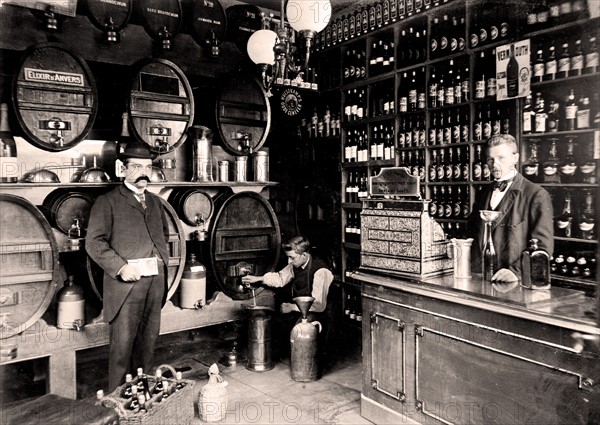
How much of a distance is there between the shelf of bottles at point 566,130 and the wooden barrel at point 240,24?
8.61 ft

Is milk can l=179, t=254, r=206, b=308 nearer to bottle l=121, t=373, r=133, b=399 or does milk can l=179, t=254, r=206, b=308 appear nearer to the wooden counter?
bottle l=121, t=373, r=133, b=399

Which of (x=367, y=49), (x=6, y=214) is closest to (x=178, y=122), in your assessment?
(x=6, y=214)

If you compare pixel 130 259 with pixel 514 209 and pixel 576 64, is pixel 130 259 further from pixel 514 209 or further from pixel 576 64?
pixel 576 64

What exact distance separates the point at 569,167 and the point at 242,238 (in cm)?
286

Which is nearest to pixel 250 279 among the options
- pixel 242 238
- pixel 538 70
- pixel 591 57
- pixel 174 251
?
pixel 242 238

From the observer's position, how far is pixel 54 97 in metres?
3.81

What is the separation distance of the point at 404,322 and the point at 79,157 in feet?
9.96

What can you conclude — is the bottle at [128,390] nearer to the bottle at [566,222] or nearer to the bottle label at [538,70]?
A: the bottle at [566,222]

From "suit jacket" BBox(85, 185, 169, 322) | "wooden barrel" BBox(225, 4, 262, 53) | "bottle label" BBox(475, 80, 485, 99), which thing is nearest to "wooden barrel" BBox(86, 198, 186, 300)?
"suit jacket" BBox(85, 185, 169, 322)

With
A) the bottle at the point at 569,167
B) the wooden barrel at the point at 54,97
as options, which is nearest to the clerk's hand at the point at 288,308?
the wooden barrel at the point at 54,97

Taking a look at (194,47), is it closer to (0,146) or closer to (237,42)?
(237,42)

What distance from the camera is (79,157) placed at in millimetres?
4320

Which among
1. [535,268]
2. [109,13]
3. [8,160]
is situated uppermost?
[109,13]

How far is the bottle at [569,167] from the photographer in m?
3.85
